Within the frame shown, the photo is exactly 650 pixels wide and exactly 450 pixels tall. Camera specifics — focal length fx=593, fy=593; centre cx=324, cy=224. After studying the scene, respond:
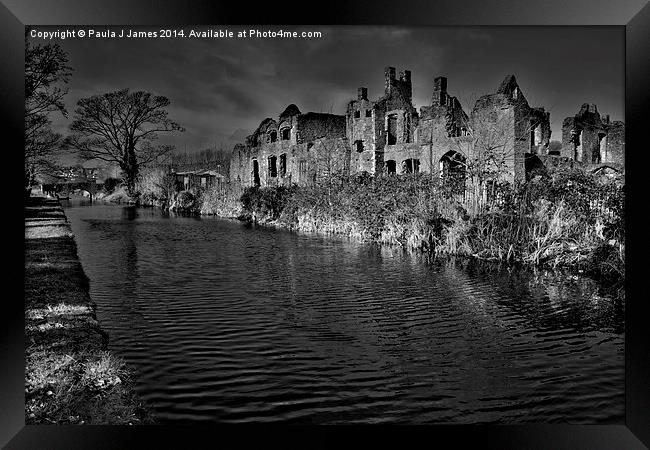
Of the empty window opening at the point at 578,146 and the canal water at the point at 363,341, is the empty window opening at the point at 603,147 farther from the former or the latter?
the canal water at the point at 363,341

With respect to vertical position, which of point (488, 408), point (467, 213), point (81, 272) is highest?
point (467, 213)

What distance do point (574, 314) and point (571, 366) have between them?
80.4 inches

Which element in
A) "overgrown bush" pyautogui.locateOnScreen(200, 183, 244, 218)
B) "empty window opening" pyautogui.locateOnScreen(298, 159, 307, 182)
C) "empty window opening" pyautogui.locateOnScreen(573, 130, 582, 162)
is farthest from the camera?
"empty window opening" pyautogui.locateOnScreen(298, 159, 307, 182)

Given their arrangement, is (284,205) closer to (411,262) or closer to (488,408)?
(411,262)

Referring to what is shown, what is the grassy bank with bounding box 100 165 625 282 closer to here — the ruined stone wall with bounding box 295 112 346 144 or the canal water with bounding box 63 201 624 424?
the canal water with bounding box 63 201 624 424

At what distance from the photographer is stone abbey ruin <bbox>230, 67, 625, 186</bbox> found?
2202cm

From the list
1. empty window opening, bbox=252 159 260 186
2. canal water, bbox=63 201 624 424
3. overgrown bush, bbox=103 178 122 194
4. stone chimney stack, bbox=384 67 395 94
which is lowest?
canal water, bbox=63 201 624 424

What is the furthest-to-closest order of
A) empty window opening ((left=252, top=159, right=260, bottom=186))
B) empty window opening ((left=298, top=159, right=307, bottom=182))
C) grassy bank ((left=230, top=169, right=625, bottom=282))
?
empty window opening ((left=252, top=159, right=260, bottom=186)), empty window opening ((left=298, top=159, right=307, bottom=182)), grassy bank ((left=230, top=169, right=625, bottom=282))

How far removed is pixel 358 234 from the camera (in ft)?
52.8

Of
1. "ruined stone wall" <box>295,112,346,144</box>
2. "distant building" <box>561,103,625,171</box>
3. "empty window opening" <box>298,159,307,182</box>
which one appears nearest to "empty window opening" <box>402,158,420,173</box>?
"empty window opening" <box>298,159,307,182</box>

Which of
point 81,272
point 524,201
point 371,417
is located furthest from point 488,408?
point 524,201

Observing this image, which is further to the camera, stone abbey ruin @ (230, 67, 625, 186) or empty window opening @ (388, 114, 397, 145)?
empty window opening @ (388, 114, 397, 145)

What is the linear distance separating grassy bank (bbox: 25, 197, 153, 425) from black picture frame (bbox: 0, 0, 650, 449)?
→ 31cm
